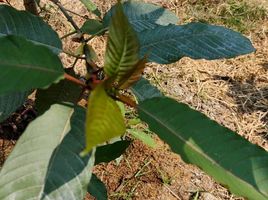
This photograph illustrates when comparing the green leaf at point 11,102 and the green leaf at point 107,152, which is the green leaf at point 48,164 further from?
the green leaf at point 107,152

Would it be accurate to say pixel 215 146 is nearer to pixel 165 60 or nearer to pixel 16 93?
pixel 165 60

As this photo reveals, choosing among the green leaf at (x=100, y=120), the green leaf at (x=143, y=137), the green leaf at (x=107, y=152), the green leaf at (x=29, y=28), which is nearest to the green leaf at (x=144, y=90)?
the green leaf at (x=29, y=28)

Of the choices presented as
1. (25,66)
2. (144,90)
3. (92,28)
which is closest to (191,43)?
(144,90)

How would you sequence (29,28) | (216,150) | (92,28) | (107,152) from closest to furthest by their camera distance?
(216,150) → (29,28) → (92,28) → (107,152)

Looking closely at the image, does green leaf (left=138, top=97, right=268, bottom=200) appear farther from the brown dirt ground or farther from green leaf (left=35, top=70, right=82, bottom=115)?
the brown dirt ground

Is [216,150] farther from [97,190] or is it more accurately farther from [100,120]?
[97,190]

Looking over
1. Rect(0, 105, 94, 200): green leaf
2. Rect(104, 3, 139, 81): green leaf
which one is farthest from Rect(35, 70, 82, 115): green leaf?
Rect(104, 3, 139, 81): green leaf
